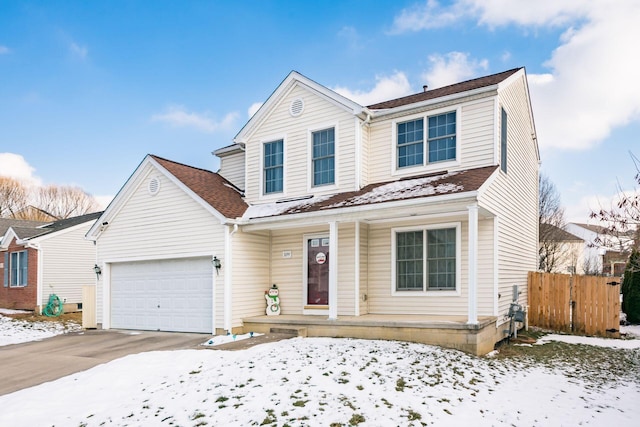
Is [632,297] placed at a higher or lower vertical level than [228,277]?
lower

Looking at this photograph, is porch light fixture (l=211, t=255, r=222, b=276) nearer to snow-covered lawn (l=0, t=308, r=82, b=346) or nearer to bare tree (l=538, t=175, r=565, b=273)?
snow-covered lawn (l=0, t=308, r=82, b=346)

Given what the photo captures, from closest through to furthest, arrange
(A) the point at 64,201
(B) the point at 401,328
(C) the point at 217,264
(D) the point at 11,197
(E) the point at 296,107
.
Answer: (B) the point at 401,328 < (C) the point at 217,264 < (E) the point at 296,107 < (D) the point at 11,197 < (A) the point at 64,201

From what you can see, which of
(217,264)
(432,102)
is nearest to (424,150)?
(432,102)

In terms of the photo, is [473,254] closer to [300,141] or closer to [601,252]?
[300,141]

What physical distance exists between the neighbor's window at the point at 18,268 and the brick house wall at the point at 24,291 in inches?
8.3

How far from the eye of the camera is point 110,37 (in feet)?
61.6

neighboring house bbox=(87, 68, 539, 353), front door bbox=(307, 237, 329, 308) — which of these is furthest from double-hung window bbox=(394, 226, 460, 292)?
front door bbox=(307, 237, 329, 308)

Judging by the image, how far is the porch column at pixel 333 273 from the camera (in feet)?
37.9

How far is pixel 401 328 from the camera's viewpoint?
10430mm

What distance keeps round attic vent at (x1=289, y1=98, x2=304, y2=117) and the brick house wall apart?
51.1 ft

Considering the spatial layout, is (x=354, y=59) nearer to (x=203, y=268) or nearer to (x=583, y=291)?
(x=203, y=268)

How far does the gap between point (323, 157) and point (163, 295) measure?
648 centimetres

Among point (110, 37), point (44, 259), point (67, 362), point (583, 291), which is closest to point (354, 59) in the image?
point (110, 37)

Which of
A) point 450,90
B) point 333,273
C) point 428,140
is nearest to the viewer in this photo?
point 333,273
